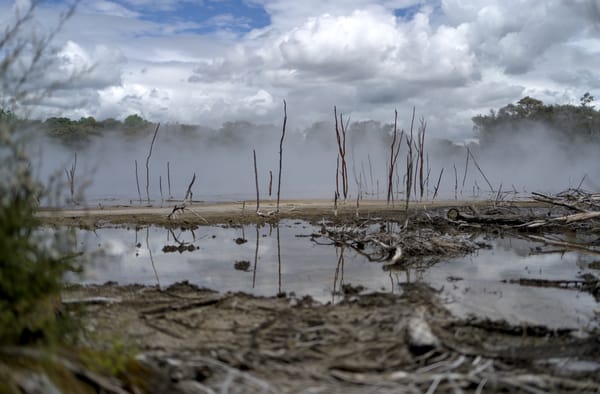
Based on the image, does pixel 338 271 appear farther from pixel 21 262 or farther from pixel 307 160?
pixel 307 160

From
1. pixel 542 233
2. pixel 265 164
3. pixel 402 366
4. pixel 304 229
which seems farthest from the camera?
pixel 265 164

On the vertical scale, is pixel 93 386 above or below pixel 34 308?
below

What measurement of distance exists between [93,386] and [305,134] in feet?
264

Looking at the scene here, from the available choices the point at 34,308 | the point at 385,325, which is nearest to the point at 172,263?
the point at 385,325

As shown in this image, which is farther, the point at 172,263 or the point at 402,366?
the point at 172,263

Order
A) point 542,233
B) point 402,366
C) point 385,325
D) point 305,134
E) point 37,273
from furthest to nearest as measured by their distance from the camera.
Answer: point 305,134 < point 542,233 < point 385,325 < point 402,366 < point 37,273

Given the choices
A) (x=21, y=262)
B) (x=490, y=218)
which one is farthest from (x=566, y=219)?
(x=21, y=262)

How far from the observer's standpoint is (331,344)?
571cm

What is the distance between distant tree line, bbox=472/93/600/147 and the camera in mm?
57562

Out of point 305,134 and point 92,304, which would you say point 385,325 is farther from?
point 305,134

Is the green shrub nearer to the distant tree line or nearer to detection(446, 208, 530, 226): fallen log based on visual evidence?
detection(446, 208, 530, 226): fallen log

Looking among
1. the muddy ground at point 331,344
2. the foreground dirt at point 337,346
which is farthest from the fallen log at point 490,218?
the foreground dirt at point 337,346

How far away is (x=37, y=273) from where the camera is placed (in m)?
4.01

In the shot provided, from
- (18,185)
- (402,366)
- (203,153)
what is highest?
(203,153)
